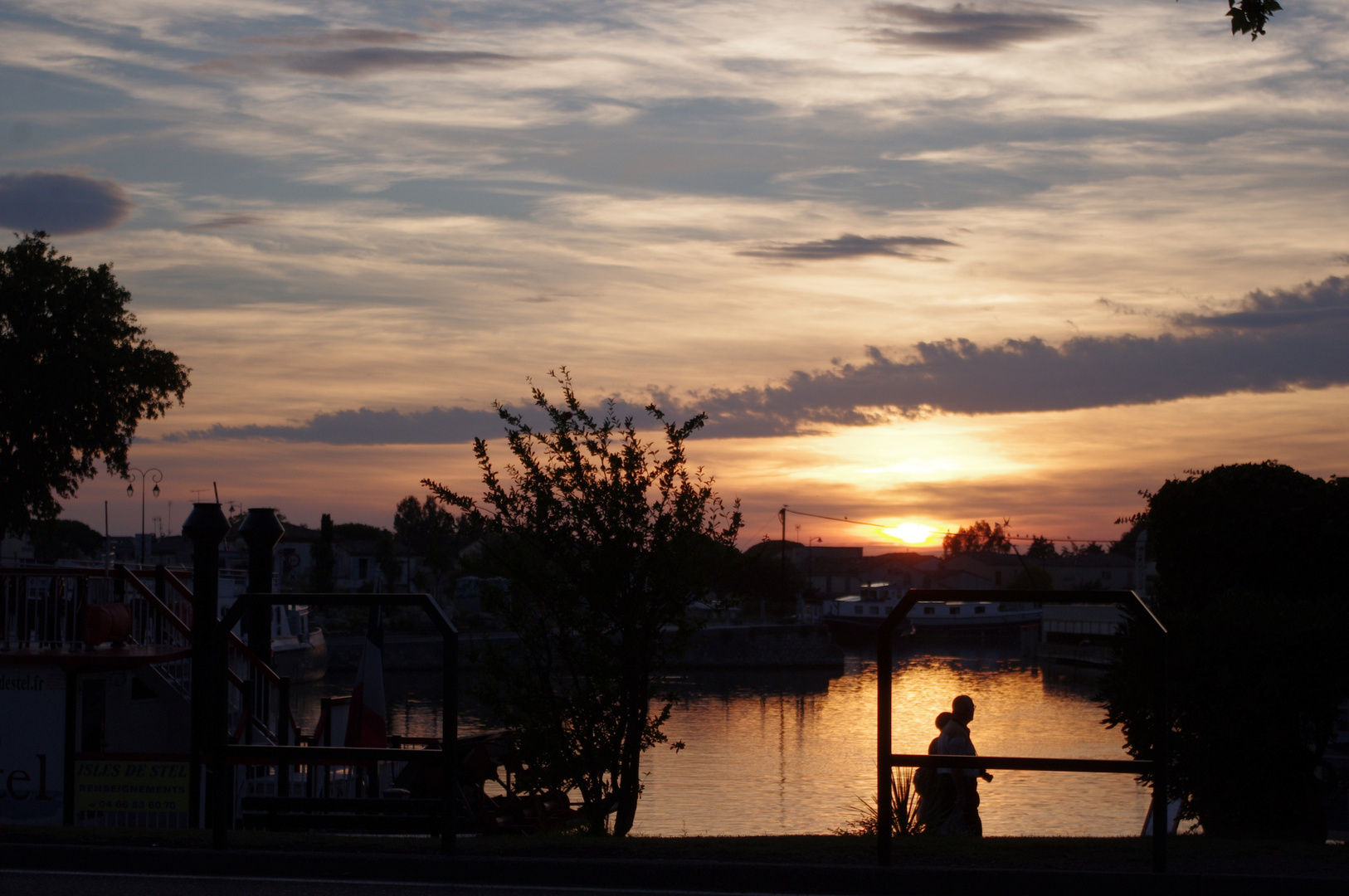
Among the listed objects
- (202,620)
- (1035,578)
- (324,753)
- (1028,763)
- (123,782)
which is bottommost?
(1035,578)

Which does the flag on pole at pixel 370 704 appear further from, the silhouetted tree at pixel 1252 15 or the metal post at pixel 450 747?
the silhouetted tree at pixel 1252 15

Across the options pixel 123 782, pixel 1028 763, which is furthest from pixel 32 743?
pixel 1028 763

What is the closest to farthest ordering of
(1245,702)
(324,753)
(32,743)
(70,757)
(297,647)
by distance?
(324,753) → (1245,702) → (70,757) → (32,743) → (297,647)

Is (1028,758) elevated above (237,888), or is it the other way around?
(1028,758)

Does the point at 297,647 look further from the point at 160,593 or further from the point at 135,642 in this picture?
the point at 135,642

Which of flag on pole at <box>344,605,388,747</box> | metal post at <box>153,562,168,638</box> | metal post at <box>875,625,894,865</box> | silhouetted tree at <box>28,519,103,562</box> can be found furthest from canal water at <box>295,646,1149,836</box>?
silhouetted tree at <box>28,519,103,562</box>

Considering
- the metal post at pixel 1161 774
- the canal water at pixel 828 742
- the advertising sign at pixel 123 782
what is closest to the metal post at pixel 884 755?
the metal post at pixel 1161 774

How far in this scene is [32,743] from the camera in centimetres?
1413

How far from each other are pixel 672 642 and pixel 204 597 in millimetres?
5688

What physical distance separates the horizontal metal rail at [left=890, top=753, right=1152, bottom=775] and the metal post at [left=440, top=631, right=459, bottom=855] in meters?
2.82

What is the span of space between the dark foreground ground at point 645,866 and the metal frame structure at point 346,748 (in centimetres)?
26

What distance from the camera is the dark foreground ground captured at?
7754 mm

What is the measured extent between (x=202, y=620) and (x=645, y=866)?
28.4 feet

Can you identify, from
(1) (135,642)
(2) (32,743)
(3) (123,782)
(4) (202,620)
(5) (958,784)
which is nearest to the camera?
(5) (958,784)
